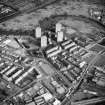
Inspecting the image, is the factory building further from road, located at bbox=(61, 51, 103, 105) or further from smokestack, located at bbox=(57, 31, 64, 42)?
road, located at bbox=(61, 51, 103, 105)

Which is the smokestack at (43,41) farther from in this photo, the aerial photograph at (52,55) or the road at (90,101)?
the road at (90,101)

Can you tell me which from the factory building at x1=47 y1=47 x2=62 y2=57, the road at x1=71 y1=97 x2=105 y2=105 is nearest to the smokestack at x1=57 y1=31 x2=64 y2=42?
the factory building at x1=47 y1=47 x2=62 y2=57

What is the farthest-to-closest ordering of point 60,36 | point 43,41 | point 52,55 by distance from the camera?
point 60,36
point 43,41
point 52,55

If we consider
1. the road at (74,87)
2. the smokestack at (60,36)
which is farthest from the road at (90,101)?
the smokestack at (60,36)

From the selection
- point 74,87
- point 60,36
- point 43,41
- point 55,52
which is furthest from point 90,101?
point 60,36

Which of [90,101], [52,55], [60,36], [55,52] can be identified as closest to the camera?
[90,101]

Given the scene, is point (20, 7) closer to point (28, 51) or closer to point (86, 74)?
point (28, 51)

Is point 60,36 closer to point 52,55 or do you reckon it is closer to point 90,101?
point 52,55

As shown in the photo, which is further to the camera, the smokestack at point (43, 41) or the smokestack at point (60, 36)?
the smokestack at point (60, 36)
